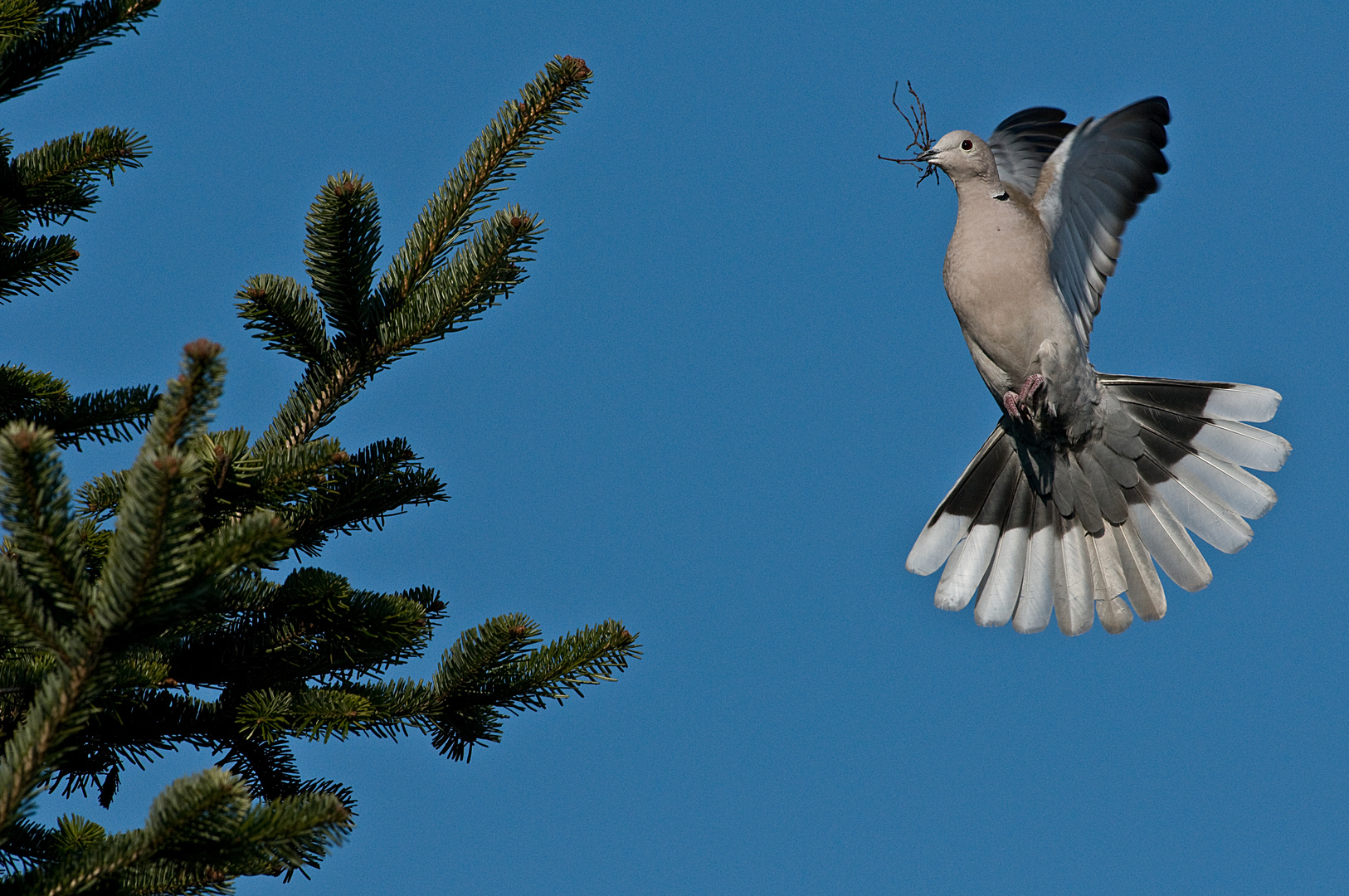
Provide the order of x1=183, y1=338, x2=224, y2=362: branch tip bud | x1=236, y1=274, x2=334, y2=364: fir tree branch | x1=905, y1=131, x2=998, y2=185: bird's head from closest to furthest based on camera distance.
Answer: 1. x1=183, y1=338, x2=224, y2=362: branch tip bud
2. x1=236, y1=274, x2=334, y2=364: fir tree branch
3. x1=905, y1=131, x2=998, y2=185: bird's head

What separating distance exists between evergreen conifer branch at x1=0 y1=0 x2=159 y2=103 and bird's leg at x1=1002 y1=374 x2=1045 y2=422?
404 centimetres

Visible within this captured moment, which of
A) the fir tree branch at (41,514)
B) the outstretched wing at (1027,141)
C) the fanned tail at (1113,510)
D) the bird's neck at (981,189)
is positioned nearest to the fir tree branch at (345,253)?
the fir tree branch at (41,514)

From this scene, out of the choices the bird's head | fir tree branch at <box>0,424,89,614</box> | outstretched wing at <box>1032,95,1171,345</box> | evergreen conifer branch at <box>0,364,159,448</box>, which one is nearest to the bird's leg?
outstretched wing at <box>1032,95,1171,345</box>

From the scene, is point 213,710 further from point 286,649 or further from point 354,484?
point 354,484

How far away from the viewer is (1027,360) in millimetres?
5539

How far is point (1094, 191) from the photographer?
5.81 metres

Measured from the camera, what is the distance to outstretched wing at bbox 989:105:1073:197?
680 centimetres

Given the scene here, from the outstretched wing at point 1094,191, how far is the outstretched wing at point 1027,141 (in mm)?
994

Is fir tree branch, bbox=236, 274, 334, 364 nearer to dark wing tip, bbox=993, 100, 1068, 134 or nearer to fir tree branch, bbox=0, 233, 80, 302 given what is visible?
fir tree branch, bbox=0, 233, 80, 302

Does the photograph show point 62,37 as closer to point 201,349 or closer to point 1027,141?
point 201,349

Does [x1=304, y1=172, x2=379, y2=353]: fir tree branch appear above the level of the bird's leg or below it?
below

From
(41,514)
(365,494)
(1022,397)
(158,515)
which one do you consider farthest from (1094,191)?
(41,514)

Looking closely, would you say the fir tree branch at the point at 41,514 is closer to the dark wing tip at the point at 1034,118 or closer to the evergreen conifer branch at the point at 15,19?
the evergreen conifer branch at the point at 15,19

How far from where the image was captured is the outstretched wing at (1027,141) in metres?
6.80
